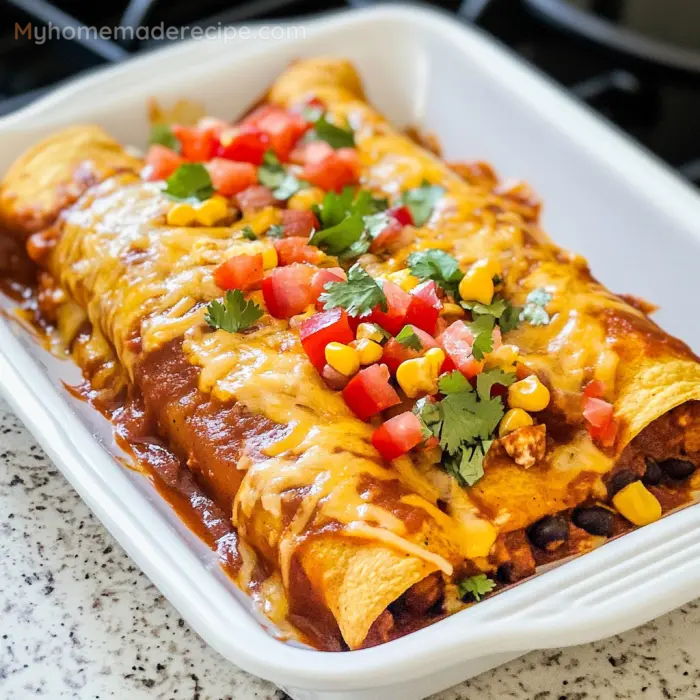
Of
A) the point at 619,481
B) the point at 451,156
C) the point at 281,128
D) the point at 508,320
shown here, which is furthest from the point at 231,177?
the point at 619,481

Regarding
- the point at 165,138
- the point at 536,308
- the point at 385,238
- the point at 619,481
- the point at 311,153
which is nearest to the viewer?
the point at 619,481

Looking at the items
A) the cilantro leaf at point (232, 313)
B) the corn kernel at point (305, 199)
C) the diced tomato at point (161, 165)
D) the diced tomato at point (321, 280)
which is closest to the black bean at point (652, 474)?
the diced tomato at point (321, 280)

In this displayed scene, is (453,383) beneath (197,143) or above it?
above

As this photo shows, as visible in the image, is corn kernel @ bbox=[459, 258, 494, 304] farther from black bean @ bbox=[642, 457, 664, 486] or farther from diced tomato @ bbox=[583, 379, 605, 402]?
black bean @ bbox=[642, 457, 664, 486]

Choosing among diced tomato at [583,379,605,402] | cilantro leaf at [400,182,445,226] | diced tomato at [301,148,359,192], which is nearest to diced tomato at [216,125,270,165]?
diced tomato at [301,148,359,192]

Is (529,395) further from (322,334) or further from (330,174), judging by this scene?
(330,174)

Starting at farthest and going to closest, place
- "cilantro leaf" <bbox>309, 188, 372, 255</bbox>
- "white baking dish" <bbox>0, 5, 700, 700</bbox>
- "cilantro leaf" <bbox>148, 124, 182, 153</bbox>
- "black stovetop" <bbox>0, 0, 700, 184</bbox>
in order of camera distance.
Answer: "black stovetop" <bbox>0, 0, 700, 184</bbox> → "cilantro leaf" <bbox>148, 124, 182, 153</bbox> → "cilantro leaf" <bbox>309, 188, 372, 255</bbox> → "white baking dish" <bbox>0, 5, 700, 700</bbox>

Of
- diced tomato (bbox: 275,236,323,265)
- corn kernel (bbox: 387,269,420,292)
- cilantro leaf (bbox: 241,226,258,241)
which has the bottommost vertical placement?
cilantro leaf (bbox: 241,226,258,241)

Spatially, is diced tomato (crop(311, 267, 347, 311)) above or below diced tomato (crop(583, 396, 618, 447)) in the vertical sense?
below

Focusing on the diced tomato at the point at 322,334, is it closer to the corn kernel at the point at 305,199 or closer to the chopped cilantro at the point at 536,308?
the chopped cilantro at the point at 536,308
